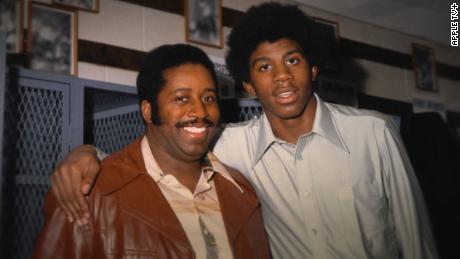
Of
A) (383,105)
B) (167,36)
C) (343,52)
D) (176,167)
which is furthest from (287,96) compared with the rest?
(383,105)

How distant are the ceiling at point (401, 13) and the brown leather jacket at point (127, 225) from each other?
10.6ft

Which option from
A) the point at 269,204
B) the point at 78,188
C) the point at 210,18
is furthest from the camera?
the point at 210,18

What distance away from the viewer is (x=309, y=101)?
2080 mm

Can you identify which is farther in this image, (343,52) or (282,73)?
(343,52)

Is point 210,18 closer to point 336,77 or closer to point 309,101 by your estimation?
point 336,77

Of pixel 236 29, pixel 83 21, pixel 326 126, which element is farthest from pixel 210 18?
pixel 326 126

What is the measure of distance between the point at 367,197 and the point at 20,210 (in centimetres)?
141

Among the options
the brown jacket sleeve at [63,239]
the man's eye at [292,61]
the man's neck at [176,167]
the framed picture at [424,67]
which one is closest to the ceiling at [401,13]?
the framed picture at [424,67]

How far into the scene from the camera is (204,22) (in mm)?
3789

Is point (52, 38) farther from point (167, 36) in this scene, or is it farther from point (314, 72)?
point (314, 72)

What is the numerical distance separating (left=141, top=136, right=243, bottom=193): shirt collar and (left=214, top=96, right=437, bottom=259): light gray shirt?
0.61ft

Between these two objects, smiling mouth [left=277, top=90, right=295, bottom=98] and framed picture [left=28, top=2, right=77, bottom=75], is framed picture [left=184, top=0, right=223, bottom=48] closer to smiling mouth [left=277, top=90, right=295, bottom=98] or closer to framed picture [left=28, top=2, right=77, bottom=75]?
framed picture [left=28, top=2, right=77, bottom=75]

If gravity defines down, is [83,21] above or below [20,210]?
above

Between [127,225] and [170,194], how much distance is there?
23 cm
